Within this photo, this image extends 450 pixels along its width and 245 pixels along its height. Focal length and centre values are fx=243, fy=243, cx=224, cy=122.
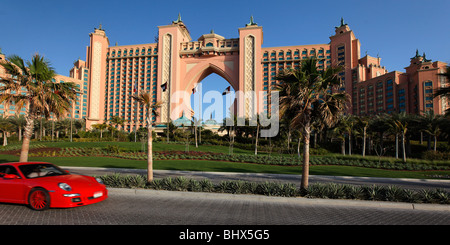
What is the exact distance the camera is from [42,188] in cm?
610

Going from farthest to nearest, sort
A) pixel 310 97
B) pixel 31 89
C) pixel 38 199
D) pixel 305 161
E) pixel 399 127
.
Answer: pixel 399 127, pixel 31 89, pixel 310 97, pixel 305 161, pixel 38 199

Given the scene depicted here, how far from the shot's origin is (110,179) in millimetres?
9734

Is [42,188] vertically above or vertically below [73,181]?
below

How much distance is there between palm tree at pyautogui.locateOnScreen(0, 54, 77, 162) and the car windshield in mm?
Result: 5529

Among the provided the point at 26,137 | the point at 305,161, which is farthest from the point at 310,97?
the point at 26,137

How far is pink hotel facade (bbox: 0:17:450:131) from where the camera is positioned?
8138 centimetres

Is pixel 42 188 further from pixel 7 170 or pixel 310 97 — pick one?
pixel 310 97

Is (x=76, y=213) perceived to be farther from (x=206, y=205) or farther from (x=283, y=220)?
(x=283, y=220)

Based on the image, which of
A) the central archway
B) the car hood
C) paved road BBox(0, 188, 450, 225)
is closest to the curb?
paved road BBox(0, 188, 450, 225)

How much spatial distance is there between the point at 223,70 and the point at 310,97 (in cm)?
8144

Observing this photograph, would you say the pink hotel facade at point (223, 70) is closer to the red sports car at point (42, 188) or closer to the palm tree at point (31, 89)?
the palm tree at point (31, 89)

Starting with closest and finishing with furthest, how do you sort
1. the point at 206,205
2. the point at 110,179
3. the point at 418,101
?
the point at 206,205
the point at 110,179
the point at 418,101
